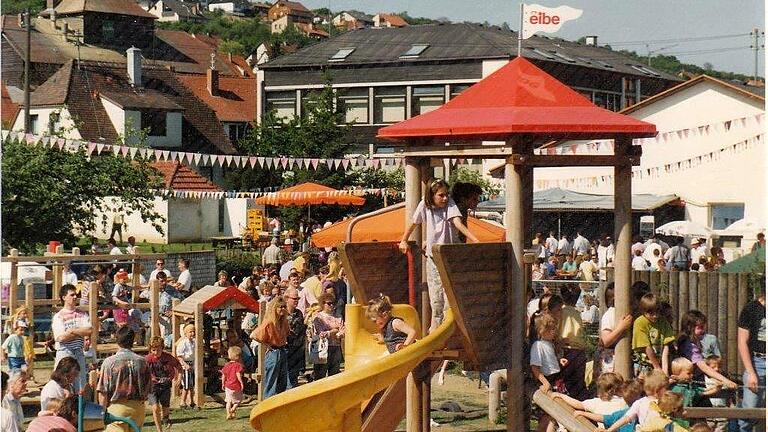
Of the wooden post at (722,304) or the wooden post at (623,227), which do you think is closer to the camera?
the wooden post at (623,227)

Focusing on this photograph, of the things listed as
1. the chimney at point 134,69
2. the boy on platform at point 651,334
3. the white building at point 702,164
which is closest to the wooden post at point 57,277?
the boy on platform at point 651,334

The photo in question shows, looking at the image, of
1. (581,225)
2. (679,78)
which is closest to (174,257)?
(581,225)

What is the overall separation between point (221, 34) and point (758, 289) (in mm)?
165473

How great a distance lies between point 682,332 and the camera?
38.8 ft

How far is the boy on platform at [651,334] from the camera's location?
35.2 feet

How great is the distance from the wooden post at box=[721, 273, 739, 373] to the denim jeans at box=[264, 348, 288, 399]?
5.28 m

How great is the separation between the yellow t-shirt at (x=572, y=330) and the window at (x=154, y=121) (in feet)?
165

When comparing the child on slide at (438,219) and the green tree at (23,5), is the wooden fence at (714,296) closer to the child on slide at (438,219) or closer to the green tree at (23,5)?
the child on slide at (438,219)

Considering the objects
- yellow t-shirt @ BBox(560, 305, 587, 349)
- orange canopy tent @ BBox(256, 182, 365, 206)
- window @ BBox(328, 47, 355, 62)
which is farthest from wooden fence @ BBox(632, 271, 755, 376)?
window @ BBox(328, 47, 355, 62)

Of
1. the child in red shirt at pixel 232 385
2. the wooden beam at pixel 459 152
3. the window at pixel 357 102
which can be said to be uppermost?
the window at pixel 357 102

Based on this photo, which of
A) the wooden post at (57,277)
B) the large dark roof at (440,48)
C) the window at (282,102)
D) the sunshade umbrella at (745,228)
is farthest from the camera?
the window at (282,102)

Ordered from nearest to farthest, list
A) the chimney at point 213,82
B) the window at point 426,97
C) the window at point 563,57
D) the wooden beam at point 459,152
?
1. the wooden beam at point 459,152
2. the window at point 563,57
3. the window at point 426,97
4. the chimney at point 213,82

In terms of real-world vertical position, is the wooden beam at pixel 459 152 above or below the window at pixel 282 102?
below

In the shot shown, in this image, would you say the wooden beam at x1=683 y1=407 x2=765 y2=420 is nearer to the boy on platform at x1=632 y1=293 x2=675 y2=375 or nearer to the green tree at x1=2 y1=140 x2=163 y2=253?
the boy on platform at x1=632 y1=293 x2=675 y2=375
